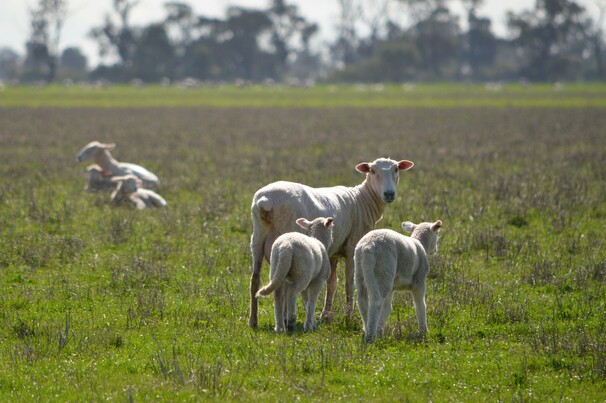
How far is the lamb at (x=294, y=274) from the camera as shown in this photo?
8.23m

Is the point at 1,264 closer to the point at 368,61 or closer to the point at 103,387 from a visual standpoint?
the point at 103,387

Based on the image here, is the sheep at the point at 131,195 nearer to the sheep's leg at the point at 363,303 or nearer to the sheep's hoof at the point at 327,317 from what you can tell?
the sheep's hoof at the point at 327,317

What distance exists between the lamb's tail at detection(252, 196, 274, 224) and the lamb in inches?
21.4

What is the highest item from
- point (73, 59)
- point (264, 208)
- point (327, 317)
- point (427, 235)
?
point (73, 59)

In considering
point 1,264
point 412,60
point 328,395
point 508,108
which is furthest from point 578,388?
point 412,60

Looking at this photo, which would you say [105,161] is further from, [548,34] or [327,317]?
[548,34]

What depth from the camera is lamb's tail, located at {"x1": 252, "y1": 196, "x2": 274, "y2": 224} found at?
9172 mm

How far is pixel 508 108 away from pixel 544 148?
26243 millimetres

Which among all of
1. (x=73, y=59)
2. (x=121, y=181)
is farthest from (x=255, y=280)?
(x=73, y=59)

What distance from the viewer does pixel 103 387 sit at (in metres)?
6.93

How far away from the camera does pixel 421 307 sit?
8.38 m

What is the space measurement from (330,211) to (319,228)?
79 cm

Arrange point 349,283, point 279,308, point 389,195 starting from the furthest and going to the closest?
point 389,195
point 349,283
point 279,308

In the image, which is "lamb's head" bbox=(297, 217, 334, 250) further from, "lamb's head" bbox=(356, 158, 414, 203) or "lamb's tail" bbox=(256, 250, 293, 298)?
"lamb's head" bbox=(356, 158, 414, 203)
